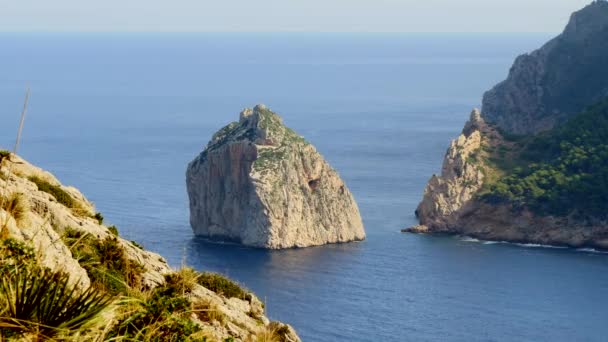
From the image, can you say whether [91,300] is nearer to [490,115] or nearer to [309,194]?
[309,194]

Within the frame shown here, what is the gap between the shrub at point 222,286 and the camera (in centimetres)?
2278

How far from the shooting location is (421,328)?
85.2m

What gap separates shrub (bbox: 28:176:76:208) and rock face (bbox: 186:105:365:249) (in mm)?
88320

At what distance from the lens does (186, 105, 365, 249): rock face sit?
370 ft

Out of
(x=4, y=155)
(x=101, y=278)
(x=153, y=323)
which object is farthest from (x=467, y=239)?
(x=153, y=323)

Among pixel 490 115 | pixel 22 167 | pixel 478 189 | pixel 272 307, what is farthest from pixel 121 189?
pixel 22 167

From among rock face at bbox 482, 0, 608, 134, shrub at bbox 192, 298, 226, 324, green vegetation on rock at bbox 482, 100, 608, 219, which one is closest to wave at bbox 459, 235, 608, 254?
green vegetation on rock at bbox 482, 100, 608, 219

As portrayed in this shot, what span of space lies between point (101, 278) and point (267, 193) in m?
94.7

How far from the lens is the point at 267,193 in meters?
113

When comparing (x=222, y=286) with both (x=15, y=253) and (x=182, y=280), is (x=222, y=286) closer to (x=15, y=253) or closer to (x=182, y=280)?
(x=182, y=280)

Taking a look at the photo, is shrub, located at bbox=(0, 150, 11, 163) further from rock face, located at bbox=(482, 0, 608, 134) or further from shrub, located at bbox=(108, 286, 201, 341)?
rock face, located at bbox=(482, 0, 608, 134)

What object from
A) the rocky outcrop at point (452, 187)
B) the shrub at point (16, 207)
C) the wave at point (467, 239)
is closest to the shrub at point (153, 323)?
the shrub at point (16, 207)

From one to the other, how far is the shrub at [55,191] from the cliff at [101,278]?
0.02 m

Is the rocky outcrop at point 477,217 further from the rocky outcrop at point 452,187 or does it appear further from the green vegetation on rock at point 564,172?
the green vegetation on rock at point 564,172
